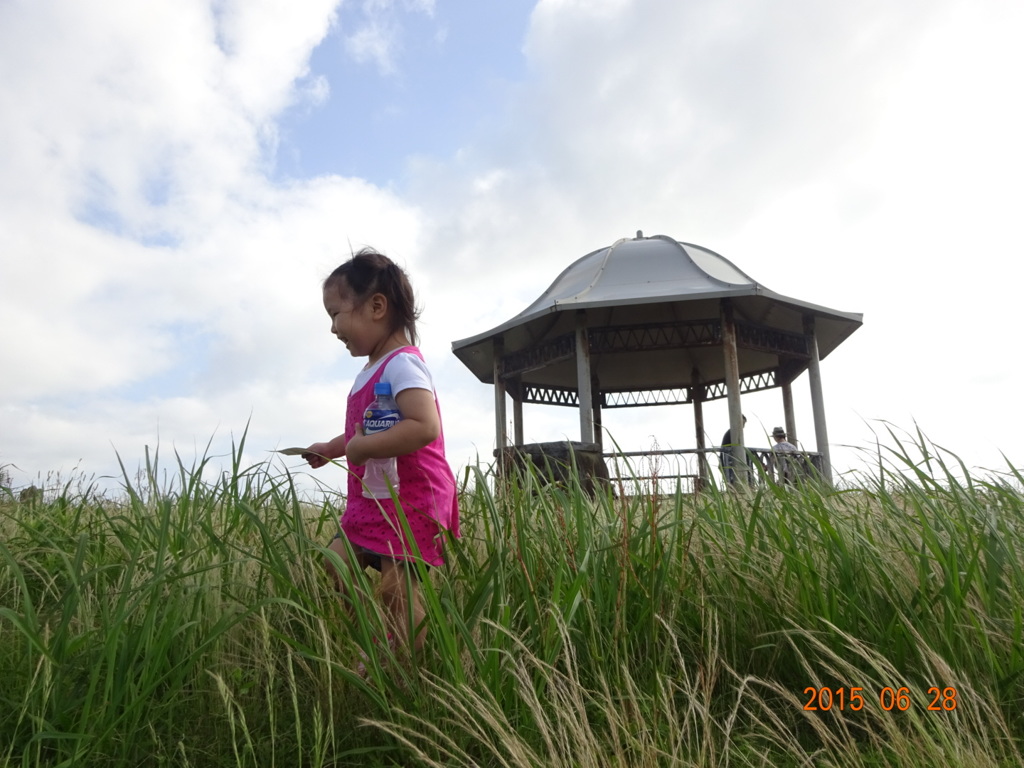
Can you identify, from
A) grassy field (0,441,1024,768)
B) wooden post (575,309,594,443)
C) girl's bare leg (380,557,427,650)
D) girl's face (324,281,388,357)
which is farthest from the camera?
wooden post (575,309,594,443)

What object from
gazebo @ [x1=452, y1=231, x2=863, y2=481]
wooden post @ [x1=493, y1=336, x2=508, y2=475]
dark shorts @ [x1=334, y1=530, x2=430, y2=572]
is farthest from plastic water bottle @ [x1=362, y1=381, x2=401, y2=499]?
wooden post @ [x1=493, y1=336, x2=508, y2=475]

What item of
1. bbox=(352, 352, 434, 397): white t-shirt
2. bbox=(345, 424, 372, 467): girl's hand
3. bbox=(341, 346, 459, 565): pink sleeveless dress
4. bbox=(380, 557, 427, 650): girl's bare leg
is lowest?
bbox=(380, 557, 427, 650): girl's bare leg

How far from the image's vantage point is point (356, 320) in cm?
248

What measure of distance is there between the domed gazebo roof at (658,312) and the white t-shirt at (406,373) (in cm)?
1025

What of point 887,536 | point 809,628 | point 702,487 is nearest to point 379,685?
point 809,628

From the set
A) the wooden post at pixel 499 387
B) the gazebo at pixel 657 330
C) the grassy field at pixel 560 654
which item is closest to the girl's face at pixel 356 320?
the grassy field at pixel 560 654

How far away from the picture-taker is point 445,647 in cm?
174

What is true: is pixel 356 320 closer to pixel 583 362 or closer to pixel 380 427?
pixel 380 427

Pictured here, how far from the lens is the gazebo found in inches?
509

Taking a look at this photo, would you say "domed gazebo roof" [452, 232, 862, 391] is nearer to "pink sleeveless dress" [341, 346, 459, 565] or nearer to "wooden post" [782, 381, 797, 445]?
"wooden post" [782, 381, 797, 445]

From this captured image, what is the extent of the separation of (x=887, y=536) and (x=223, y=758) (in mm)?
2096

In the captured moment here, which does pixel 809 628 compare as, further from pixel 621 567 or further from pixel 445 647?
pixel 445 647
